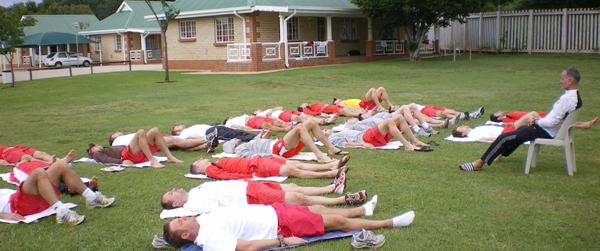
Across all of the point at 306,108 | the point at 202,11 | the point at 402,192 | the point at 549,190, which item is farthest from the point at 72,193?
the point at 202,11

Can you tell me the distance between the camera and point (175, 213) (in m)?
5.84

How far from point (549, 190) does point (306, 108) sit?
7.23m

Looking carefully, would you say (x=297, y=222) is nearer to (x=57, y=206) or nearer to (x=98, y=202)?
(x=98, y=202)

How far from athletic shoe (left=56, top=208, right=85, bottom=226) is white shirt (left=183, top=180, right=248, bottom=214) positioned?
1087 mm

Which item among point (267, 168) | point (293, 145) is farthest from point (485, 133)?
point (267, 168)

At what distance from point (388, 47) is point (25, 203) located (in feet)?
98.4

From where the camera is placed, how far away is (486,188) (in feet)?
21.0

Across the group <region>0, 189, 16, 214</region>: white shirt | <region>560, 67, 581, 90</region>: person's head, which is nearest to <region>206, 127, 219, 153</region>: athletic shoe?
<region>0, 189, 16, 214</region>: white shirt

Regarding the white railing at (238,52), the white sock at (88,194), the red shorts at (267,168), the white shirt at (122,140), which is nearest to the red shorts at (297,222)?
the red shorts at (267,168)

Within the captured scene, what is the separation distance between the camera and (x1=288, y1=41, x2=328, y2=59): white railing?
29.3 m

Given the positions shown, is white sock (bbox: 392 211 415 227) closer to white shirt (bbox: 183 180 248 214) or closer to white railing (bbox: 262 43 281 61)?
white shirt (bbox: 183 180 248 214)

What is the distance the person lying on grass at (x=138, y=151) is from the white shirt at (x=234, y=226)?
144 inches

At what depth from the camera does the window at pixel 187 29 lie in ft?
109

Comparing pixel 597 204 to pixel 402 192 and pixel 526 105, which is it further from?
pixel 526 105
